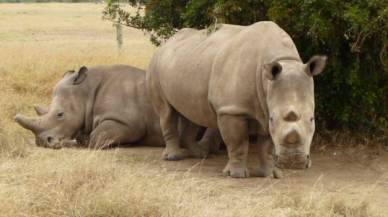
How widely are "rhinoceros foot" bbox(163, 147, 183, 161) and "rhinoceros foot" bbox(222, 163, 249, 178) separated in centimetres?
117

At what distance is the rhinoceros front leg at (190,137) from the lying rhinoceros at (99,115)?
0.06 feet

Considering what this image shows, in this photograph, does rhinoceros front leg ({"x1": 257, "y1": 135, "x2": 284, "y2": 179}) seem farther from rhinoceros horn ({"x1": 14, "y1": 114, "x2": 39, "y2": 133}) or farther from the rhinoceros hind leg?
rhinoceros horn ({"x1": 14, "y1": 114, "x2": 39, "y2": 133})

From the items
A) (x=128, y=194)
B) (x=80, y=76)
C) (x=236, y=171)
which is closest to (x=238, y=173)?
(x=236, y=171)

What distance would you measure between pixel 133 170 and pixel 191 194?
134 cm

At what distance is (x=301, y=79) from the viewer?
684 cm

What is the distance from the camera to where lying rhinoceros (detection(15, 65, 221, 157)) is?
9359 millimetres

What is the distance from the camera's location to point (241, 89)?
24.2 feet

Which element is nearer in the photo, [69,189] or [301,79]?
[69,189]

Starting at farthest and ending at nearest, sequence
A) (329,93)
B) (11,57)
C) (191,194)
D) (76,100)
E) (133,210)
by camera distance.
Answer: (11,57) → (76,100) → (329,93) → (191,194) → (133,210)

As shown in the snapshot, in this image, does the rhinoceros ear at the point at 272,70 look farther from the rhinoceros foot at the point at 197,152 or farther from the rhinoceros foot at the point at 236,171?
the rhinoceros foot at the point at 197,152

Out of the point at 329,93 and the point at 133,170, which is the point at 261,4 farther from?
the point at 133,170

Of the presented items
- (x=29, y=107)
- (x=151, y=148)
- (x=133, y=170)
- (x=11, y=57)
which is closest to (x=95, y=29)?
(x=11, y=57)

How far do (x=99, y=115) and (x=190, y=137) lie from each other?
1326 millimetres

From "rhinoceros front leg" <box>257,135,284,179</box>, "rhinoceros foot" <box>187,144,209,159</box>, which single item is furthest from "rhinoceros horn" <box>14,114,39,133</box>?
"rhinoceros front leg" <box>257,135,284,179</box>
